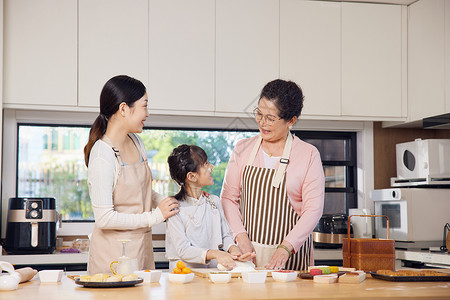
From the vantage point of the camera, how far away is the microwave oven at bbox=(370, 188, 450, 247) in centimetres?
367

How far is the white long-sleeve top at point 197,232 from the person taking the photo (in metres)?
2.21

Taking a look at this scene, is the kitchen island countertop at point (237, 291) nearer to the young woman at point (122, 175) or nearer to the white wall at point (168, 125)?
the young woman at point (122, 175)

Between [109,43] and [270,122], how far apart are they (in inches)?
56.9

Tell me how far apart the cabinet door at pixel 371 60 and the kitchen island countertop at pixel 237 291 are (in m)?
2.17

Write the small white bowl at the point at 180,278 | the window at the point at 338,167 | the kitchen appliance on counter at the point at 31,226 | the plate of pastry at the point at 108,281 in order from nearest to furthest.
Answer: the plate of pastry at the point at 108,281 < the small white bowl at the point at 180,278 < the kitchen appliance on counter at the point at 31,226 < the window at the point at 338,167

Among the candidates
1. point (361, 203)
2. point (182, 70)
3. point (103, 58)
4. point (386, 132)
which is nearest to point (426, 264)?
point (361, 203)

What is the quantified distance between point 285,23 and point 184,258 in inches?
81.2

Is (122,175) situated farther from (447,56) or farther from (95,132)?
(447,56)

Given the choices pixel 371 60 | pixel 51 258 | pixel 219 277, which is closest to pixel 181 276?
pixel 219 277

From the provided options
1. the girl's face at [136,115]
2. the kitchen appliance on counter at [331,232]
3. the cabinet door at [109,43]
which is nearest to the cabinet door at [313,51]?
the kitchen appliance on counter at [331,232]

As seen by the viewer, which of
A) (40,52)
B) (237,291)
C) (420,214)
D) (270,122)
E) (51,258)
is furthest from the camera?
(420,214)

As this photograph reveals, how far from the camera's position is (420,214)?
369cm

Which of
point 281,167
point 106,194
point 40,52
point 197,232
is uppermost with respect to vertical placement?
point 40,52

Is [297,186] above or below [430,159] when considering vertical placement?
below
